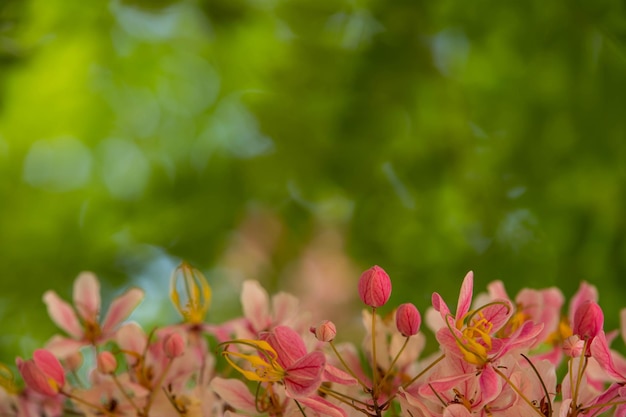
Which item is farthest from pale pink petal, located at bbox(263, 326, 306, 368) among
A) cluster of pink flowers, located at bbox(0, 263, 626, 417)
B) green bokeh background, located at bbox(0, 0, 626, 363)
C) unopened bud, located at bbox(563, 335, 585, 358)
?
green bokeh background, located at bbox(0, 0, 626, 363)

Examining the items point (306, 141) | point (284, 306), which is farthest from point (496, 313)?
point (306, 141)

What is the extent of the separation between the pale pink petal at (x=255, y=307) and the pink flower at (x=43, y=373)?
94 mm

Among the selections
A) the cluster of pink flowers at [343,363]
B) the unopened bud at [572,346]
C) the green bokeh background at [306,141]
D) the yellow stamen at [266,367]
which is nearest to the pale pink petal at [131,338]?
the cluster of pink flowers at [343,363]

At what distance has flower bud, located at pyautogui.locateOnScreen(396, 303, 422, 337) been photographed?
0.32 m

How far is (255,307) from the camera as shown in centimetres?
39

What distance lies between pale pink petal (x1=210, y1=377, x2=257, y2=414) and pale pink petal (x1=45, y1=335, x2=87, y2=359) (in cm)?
11

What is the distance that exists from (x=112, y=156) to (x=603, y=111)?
2.67ft

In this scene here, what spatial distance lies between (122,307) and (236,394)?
0.35ft

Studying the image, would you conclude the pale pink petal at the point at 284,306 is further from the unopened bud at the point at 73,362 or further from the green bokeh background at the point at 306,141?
the green bokeh background at the point at 306,141

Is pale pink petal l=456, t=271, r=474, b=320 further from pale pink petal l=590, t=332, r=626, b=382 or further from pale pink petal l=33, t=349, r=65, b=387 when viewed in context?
pale pink petal l=33, t=349, r=65, b=387

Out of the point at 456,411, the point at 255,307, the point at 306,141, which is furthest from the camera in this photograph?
the point at 306,141

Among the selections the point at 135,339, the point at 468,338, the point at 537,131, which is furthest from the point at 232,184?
the point at 468,338

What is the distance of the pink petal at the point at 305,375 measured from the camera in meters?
0.28

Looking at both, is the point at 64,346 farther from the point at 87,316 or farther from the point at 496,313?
the point at 496,313
